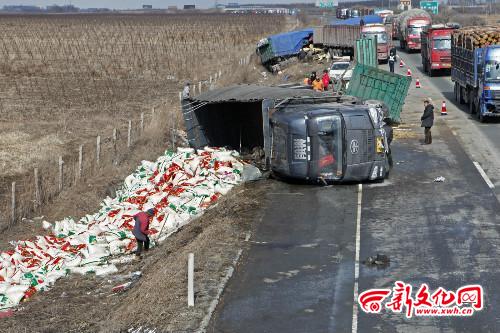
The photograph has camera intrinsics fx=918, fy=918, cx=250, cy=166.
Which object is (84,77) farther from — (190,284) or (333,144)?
(190,284)

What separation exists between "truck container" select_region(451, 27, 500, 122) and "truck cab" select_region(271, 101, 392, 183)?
33.3 feet

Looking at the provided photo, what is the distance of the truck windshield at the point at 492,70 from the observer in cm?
3228

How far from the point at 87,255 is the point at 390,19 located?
70848mm

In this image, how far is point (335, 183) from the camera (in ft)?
77.9

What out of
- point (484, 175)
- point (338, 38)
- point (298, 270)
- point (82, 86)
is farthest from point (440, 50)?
point (298, 270)

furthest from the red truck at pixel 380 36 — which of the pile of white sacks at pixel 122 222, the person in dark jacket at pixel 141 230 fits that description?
the person in dark jacket at pixel 141 230

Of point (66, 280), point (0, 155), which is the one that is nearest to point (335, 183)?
point (66, 280)

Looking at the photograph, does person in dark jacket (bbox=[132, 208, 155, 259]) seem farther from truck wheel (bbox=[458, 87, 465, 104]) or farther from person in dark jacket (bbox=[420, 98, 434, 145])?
truck wheel (bbox=[458, 87, 465, 104])

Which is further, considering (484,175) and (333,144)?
(484,175)

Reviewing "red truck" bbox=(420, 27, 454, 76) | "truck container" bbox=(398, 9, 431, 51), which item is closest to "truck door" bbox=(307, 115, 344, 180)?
"red truck" bbox=(420, 27, 454, 76)

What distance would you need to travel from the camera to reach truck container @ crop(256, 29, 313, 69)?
194ft

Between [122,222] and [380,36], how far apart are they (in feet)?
128

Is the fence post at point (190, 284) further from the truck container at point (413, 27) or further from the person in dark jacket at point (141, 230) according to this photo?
the truck container at point (413, 27)

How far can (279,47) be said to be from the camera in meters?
59.2
